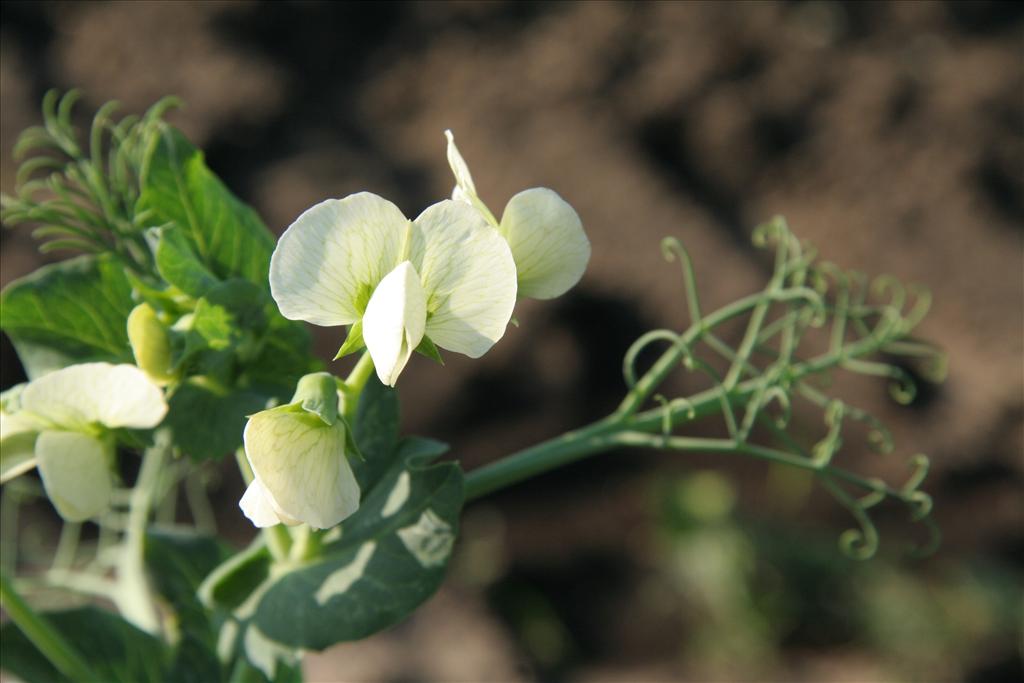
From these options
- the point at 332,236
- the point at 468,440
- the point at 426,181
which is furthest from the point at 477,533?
the point at 332,236

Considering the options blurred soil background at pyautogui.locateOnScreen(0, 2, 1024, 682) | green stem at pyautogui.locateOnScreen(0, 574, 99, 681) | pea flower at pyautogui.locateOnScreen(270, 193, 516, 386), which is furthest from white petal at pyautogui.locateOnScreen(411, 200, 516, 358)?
blurred soil background at pyautogui.locateOnScreen(0, 2, 1024, 682)

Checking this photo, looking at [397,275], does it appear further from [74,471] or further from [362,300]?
[74,471]

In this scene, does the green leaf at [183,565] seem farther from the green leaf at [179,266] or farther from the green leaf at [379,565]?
the green leaf at [179,266]

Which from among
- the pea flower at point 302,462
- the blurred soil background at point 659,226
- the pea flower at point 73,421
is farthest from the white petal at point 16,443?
the blurred soil background at point 659,226

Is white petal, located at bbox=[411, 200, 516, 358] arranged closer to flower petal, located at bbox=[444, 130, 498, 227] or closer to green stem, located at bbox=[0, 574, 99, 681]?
flower petal, located at bbox=[444, 130, 498, 227]

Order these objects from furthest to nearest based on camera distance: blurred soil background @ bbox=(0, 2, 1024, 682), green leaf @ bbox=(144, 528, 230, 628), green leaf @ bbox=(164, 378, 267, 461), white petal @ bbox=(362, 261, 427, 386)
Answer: blurred soil background @ bbox=(0, 2, 1024, 682) → green leaf @ bbox=(144, 528, 230, 628) → green leaf @ bbox=(164, 378, 267, 461) → white petal @ bbox=(362, 261, 427, 386)

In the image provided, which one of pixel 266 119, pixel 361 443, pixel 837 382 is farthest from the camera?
pixel 837 382

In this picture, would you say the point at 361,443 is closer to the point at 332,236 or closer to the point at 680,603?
the point at 332,236

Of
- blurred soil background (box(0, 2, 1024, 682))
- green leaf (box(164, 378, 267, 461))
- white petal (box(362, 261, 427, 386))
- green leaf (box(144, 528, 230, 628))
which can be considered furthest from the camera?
blurred soil background (box(0, 2, 1024, 682))
